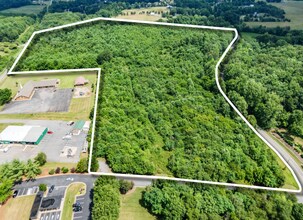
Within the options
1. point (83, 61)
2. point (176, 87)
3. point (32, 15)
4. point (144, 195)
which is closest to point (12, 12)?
point (32, 15)

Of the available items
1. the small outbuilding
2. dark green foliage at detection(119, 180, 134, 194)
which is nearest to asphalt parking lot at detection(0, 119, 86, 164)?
the small outbuilding

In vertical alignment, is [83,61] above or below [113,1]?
above

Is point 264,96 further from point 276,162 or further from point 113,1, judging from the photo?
point 113,1

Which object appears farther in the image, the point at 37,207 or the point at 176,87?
the point at 176,87

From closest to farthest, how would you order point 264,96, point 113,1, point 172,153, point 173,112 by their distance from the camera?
point 172,153
point 173,112
point 264,96
point 113,1

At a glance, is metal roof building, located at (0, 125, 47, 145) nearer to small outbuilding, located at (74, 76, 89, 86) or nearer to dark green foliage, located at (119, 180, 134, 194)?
small outbuilding, located at (74, 76, 89, 86)

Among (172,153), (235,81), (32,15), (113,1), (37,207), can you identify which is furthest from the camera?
(113,1)

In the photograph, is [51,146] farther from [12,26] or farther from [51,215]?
[12,26]
